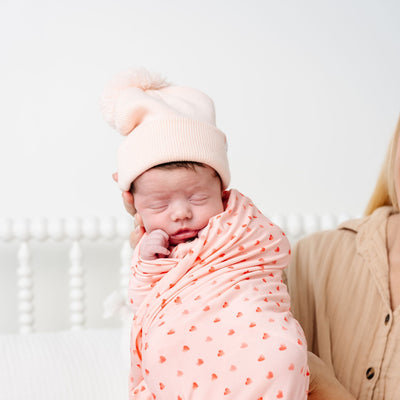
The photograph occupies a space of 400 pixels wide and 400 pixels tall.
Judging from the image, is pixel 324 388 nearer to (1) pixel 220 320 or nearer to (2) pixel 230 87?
(1) pixel 220 320

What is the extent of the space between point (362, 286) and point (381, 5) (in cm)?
126

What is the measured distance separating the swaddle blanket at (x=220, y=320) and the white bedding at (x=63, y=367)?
0.38 metres

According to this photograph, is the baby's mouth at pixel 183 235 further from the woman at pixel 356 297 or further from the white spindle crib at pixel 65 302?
the white spindle crib at pixel 65 302

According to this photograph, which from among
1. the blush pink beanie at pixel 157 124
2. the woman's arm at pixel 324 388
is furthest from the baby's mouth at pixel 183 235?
the woman's arm at pixel 324 388

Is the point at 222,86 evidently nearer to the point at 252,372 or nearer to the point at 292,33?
the point at 292,33

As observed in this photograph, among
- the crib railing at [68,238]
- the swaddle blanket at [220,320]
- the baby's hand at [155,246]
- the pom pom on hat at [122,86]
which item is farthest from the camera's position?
the crib railing at [68,238]

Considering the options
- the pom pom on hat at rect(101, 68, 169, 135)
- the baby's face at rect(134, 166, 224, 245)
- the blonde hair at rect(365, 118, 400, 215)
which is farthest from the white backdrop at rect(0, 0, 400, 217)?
the baby's face at rect(134, 166, 224, 245)

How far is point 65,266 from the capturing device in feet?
6.88

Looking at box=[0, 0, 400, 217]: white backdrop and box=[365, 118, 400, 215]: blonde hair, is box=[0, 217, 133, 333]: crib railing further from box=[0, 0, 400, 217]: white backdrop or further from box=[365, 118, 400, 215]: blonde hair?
box=[365, 118, 400, 215]: blonde hair

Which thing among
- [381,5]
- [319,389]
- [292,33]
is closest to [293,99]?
[292,33]

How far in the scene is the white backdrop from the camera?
2.00 meters

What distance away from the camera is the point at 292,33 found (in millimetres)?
2152

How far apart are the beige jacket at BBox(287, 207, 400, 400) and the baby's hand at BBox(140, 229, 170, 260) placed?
44 cm

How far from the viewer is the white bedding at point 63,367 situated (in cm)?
139
